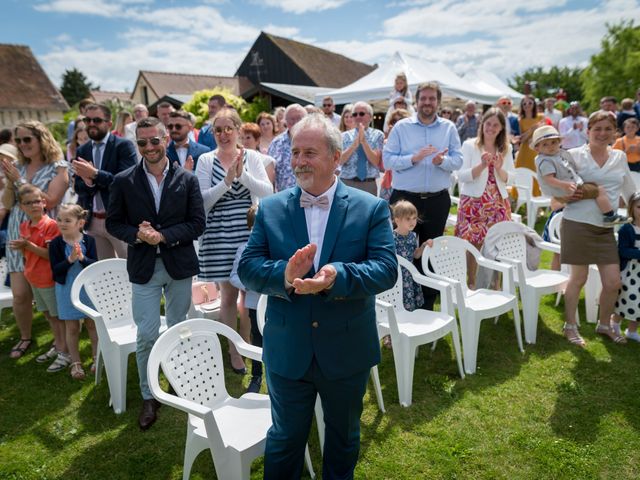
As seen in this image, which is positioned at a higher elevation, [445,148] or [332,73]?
[332,73]

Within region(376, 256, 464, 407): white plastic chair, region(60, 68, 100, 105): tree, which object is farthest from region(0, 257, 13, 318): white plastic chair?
region(60, 68, 100, 105): tree

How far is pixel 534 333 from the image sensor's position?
173 inches

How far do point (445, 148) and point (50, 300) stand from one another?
404 centimetres

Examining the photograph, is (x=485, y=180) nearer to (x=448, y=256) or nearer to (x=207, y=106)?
(x=448, y=256)

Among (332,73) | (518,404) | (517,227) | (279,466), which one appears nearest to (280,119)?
(517,227)

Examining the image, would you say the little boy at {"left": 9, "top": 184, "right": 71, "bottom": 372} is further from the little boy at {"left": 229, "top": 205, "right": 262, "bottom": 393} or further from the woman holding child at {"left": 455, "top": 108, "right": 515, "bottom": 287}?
the woman holding child at {"left": 455, "top": 108, "right": 515, "bottom": 287}

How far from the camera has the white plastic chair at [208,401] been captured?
88.0 inches

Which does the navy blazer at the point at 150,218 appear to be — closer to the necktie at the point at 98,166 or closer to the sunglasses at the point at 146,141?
the sunglasses at the point at 146,141

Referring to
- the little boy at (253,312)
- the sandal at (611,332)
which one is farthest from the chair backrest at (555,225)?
the little boy at (253,312)

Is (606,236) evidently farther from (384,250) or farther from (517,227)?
(384,250)

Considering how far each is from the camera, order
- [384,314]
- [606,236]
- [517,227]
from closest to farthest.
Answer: [384,314], [606,236], [517,227]

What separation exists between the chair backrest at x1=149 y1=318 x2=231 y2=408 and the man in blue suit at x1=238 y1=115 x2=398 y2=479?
2.54ft

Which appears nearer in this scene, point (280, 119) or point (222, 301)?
point (222, 301)

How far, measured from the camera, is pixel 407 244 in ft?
13.9
